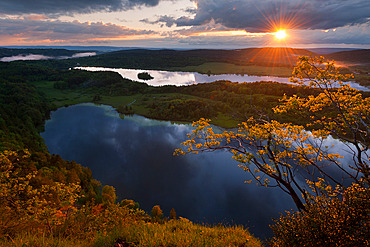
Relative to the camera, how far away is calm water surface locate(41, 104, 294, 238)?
52031 millimetres

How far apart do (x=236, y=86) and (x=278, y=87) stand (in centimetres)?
3622

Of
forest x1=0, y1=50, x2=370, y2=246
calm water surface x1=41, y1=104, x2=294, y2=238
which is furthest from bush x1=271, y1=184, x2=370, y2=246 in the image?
calm water surface x1=41, y1=104, x2=294, y2=238

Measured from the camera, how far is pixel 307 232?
9102mm

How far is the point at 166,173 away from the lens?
2687 inches

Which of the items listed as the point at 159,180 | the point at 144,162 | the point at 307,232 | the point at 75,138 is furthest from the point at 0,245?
the point at 75,138

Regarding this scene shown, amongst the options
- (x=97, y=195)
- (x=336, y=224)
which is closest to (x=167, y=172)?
(x=97, y=195)

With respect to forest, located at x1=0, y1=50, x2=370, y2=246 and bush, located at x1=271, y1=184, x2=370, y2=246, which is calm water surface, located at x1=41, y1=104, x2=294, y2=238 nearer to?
forest, located at x1=0, y1=50, x2=370, y2=246

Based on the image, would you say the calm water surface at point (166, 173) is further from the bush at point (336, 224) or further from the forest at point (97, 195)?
the bush at point (336, 224)

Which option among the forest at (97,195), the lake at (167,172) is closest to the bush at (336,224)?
the forest at (97,195)

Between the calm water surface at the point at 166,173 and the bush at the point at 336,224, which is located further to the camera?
the calm water surface at the point at 166,173

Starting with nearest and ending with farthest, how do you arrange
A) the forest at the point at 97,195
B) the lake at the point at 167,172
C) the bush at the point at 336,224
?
1. the bush at the point at 336,224
2. the forest at the point at 97,195
3. the lake at the point at 167,172

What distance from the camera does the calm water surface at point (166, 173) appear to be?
52.0 metres

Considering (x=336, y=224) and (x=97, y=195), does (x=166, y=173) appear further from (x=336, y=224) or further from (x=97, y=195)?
(x=336, y=224)

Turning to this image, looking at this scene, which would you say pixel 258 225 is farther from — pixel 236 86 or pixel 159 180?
pixel 236 86
